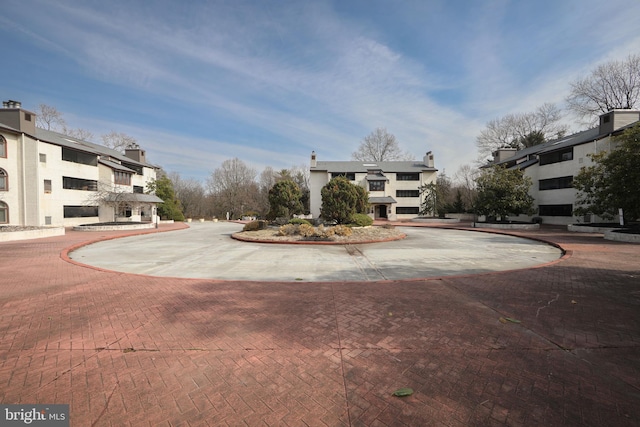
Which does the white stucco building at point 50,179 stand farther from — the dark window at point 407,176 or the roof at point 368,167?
the dark window at point 407,176

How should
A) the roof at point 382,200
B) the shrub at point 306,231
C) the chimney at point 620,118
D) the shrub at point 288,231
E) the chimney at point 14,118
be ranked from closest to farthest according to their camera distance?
1. the shrub at point 306,231
2. the shrub at point 288,231
3. the chimney at point 620,118
4. the chimney at point 14,118
5. the roof at point 382,200

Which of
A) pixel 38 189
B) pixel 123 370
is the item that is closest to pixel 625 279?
pixel 123 370

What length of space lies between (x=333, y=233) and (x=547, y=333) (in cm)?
1257

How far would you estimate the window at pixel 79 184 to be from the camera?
26.5 meters

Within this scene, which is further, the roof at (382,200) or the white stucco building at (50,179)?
the roof at (382,200)

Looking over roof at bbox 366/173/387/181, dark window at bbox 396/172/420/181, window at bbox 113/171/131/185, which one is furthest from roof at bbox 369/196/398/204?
window at bbox 113/171/131/185

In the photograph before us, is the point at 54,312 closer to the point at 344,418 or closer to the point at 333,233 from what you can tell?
the point at 344,418

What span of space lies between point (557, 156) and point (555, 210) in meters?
5.22

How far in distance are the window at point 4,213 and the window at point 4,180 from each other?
124 cm

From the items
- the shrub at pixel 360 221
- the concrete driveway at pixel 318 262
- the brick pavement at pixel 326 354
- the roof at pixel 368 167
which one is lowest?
the concrete driveway at pixel 318 262

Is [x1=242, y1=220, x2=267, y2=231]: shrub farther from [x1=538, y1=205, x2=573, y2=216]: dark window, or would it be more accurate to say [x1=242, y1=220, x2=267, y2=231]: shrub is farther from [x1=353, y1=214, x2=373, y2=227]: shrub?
[x1=538, y1=205, x2=573, y2=216]: dark window

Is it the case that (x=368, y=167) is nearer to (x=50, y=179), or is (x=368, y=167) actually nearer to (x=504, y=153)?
(x=504, y=153)

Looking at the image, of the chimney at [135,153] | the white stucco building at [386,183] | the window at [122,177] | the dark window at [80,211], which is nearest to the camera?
the dark window at [80,211]

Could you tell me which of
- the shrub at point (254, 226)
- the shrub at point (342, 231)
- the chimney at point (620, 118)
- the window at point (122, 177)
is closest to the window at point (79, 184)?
the window at point (122, 177)
